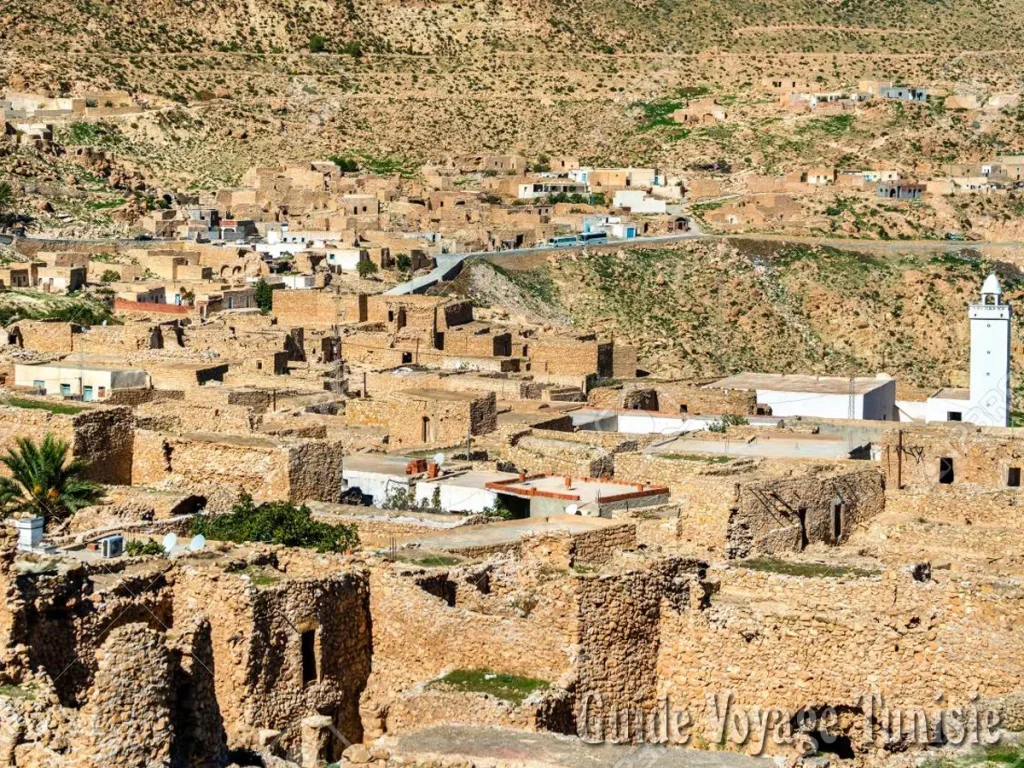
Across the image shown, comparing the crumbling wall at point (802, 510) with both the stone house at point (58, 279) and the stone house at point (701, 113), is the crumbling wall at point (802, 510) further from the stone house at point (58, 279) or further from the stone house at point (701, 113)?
the stone house at point (701, 113)

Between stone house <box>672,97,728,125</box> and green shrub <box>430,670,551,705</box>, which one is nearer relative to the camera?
green shrub <box>430,670,551,705</box>

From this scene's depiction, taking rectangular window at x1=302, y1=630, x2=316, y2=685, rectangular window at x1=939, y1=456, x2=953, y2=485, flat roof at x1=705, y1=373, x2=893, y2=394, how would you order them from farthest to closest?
1. flat roof at x1=705, y1=373, x2=893, y2=394
2. rectangular window at x1=939, y1=456, x2=953, y2=485
3. rectangular window at x1=302, y1=630, x2=316, y2=685

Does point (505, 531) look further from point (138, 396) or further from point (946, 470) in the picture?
point (138, 396)

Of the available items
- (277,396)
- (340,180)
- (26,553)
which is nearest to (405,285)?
(340,180)

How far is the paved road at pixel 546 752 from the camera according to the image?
44.2 feet

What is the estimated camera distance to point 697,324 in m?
65.6

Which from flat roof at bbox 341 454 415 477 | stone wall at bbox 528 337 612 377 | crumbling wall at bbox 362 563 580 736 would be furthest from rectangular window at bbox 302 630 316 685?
stone wall at bbox 528 337 612 377

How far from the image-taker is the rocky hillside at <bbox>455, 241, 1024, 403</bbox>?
62.7 metres

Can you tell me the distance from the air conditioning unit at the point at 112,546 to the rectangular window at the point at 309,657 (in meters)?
1.88

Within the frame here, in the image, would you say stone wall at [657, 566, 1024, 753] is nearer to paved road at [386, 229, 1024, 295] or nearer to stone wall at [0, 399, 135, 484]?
stone wall at [0, 399, 135, 484]

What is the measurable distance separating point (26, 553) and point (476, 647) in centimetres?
329

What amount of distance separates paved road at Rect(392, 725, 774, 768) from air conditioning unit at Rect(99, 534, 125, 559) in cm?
351

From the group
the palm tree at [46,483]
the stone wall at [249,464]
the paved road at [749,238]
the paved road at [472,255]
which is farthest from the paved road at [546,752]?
the paved road at [749,238]

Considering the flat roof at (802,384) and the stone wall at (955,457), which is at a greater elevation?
the flat roof at (802,384)
